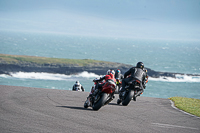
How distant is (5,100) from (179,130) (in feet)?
22.7

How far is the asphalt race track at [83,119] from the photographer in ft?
28.6

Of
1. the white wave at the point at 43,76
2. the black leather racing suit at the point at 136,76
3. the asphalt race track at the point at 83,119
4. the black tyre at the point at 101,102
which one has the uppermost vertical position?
the black leather racing suit at the point at 136,76

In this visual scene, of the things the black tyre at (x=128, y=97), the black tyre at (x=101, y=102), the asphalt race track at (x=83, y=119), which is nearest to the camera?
the asphalt race track at (x=83, y=119)

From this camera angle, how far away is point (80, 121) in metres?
9.71

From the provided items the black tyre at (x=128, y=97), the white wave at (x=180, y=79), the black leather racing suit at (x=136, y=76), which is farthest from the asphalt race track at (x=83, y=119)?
the white wave at (x=180, y=79)

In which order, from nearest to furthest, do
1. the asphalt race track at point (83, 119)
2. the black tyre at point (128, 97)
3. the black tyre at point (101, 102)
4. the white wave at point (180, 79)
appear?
the asphalt race track at point (83, 119), the black tyre at point (101, 102), the black tyre at point (128, 97), the white wave at point (180, 79)

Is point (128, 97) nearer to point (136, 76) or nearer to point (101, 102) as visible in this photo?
point (136, 76)

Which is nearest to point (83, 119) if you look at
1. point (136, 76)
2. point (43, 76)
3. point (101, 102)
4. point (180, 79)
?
point (101, 102)

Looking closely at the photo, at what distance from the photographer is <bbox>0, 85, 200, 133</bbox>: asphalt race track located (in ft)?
28.6

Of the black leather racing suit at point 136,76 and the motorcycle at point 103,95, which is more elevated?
the black leather racing suit at point 136,76

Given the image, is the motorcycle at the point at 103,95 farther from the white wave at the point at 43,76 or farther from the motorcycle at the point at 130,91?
the white wave at the point at 43,76

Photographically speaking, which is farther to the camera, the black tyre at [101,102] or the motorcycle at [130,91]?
the motorcycle at [130,91]

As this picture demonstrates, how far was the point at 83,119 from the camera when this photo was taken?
10055mm

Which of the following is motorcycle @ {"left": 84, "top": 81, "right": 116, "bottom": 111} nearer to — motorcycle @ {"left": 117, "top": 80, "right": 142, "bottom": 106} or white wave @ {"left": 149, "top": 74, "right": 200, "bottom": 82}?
motorcycle @ {"left": 117, "top": 80, "right": 142, "bottom": 106}
